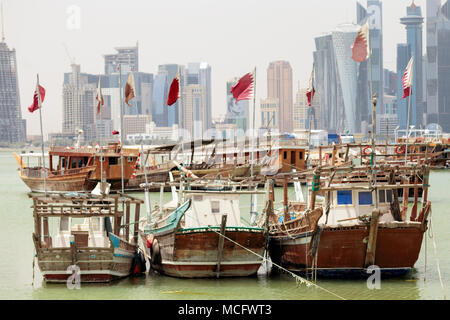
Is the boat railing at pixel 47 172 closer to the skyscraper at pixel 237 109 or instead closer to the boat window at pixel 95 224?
the skyscraper at pixel 237 109

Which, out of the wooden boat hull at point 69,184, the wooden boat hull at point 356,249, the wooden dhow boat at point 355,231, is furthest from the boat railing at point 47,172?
the wooden boat hull at point 356,249

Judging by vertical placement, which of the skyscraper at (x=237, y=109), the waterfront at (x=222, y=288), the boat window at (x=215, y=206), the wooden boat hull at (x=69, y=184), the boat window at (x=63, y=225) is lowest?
the waterfront at (x=222, y=288)

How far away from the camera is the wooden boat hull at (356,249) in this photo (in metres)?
23.0

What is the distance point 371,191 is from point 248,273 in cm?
467

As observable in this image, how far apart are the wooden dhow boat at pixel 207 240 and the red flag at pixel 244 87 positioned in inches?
211

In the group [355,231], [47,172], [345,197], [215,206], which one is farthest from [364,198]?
[47,172]

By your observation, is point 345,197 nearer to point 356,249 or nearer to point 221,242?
point 356,249

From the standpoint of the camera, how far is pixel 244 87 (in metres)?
28.8

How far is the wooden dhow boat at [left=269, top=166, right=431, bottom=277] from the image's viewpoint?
23.0 m

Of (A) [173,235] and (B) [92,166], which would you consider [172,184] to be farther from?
(B) [92,166]

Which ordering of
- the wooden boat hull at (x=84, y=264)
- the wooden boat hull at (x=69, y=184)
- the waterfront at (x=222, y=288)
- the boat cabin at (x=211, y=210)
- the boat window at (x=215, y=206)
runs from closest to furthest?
the waterfront at (x=222, y=288)
the wooden boat hull at (x=84, y=264)
the boat cabin at (x=211, y=210)
the boat window at (x=215, y=206)
the wooden boat hull at (x=69, y=184)

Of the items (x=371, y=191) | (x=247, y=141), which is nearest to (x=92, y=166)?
(x=247, y=141)

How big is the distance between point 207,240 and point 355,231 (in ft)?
14.7
